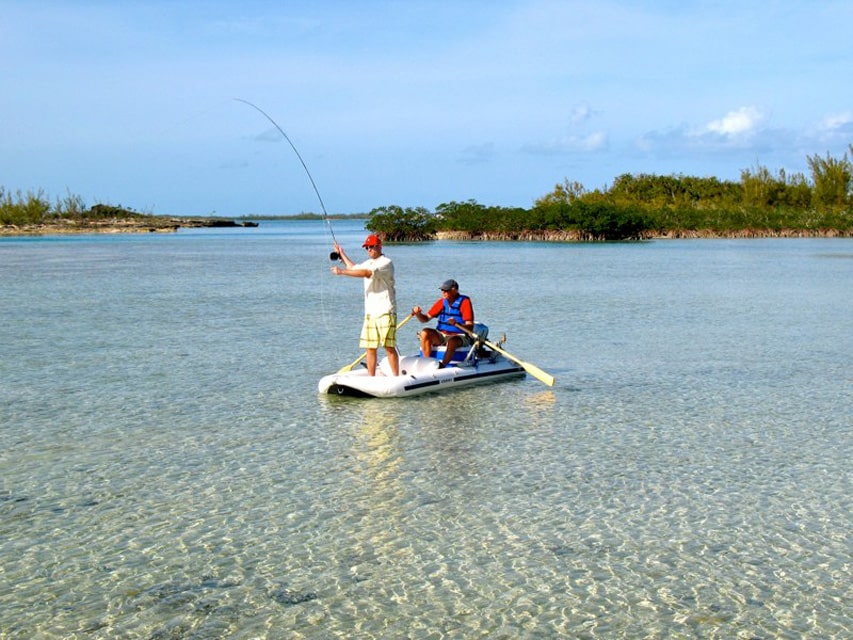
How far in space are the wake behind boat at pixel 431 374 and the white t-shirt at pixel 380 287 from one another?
0.86 m

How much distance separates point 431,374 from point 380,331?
1.06 meters

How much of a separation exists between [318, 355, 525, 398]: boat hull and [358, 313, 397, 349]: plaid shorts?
0.47 m

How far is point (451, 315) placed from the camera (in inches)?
522

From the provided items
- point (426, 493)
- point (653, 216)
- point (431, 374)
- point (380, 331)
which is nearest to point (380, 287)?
point (380, 331)

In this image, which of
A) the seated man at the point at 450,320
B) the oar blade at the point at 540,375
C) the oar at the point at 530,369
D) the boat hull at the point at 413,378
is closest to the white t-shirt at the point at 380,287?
the boat hull at the point at 413,378

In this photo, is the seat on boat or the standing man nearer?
the standing man


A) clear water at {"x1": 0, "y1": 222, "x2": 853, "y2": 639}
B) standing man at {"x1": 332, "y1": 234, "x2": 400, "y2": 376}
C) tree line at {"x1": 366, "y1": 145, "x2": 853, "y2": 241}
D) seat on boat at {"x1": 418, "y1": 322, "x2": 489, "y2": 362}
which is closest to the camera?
clear water at {"x1": 0, "y1": 222, "x2": 853, "y2": 639}

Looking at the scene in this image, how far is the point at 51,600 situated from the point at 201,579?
0.91m

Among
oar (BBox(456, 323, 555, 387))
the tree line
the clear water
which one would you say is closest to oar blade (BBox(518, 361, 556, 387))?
oar (BBox(456, 323, 555, 387))

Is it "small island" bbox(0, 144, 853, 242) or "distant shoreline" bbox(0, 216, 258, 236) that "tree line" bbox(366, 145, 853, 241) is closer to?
"small island" bbox(0, 144, 853, 242)

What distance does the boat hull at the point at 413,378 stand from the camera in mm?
12320

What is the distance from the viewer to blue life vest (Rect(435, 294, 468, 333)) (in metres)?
13.2

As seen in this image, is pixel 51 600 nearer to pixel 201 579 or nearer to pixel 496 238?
pixel 201 579

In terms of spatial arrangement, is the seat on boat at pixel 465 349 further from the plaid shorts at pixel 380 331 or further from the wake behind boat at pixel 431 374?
the plaid shorts at pixel 380 331
